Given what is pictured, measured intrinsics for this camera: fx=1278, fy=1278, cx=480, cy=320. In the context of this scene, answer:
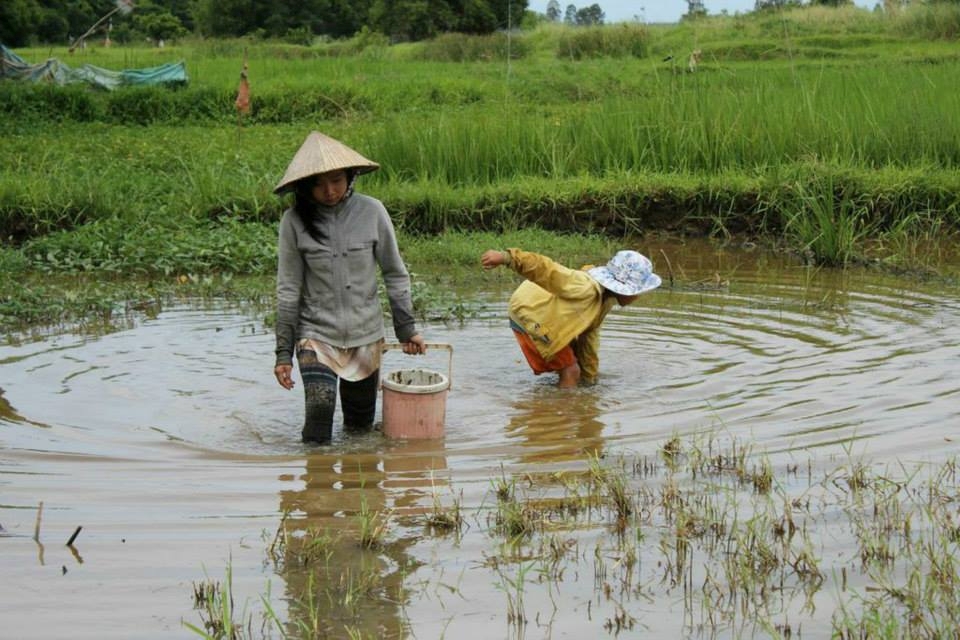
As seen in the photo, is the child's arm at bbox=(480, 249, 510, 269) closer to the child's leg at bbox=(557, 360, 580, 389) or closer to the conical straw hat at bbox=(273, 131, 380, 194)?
the conical straw hat at bbox=(273, 131, 380, 194)

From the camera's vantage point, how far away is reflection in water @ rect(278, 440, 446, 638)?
3076 millimetres

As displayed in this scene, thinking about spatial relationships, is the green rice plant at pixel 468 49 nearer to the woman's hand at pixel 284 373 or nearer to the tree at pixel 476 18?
the tree at pixel 476 18

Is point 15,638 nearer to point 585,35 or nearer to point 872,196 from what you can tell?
point 872,196

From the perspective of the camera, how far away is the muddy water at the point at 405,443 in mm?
3178

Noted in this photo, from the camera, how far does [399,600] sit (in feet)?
10.4

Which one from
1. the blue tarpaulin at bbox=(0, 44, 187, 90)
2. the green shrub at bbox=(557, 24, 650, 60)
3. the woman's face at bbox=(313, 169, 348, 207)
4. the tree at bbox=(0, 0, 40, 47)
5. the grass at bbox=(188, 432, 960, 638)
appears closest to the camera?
the grass at bbox=(188, 432, 960, 638)

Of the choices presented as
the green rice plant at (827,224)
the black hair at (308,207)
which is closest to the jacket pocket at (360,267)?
the black hair at (308,207)

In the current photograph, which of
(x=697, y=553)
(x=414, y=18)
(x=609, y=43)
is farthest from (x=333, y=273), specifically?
(x=414, y=18)

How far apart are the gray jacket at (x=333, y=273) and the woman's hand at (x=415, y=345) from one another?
148 mm

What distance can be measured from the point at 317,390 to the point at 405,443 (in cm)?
40

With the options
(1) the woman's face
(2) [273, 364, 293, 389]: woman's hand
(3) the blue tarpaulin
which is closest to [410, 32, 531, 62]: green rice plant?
(3) the blue tarpaulin

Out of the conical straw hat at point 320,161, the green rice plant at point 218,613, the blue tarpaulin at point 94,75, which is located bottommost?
the green rice plant at point 218,613

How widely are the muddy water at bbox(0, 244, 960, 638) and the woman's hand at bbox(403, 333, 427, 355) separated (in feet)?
1.16

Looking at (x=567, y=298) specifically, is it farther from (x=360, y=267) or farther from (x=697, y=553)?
(x=697, y=553)
